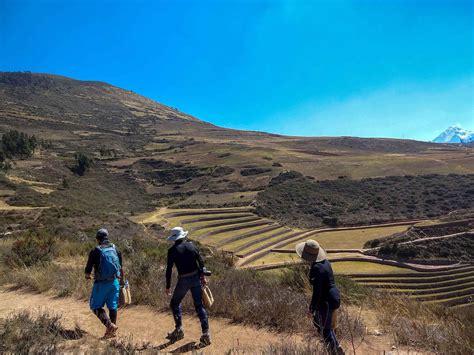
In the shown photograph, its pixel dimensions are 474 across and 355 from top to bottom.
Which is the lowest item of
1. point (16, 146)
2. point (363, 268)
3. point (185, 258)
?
point (363, 268)

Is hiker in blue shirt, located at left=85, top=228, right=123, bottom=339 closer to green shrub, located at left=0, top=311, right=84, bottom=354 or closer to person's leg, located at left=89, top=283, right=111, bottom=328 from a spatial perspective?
person's leg, located at left=89, top=283, right=111, bottom=328

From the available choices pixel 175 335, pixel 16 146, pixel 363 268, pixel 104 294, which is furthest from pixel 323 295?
pixel 16 146

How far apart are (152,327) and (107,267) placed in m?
1.36

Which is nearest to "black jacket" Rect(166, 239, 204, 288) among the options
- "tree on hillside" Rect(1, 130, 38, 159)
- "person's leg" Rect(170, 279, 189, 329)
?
"person's leg" Rect(170, 279, 189, 329)

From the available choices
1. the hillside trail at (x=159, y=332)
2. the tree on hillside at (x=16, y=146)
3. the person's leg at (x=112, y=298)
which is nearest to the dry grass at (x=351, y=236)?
the hillside trail at (x=159, y=332)

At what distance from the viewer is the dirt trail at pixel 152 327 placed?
4.67 meters

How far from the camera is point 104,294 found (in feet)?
16.3

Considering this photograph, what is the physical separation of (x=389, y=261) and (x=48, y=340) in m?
26.0

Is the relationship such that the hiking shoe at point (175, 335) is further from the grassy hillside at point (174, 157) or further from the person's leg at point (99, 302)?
the grassy hillside at point (174, 157)

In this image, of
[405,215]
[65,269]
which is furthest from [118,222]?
[405,215]

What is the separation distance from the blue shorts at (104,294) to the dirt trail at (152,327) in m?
0.49

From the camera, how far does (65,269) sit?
8188 mm

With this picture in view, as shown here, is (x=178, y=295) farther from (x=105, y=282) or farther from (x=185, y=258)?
(x=105, y=282)

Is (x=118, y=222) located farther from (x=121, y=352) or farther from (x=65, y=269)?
(x=121, y=352)
